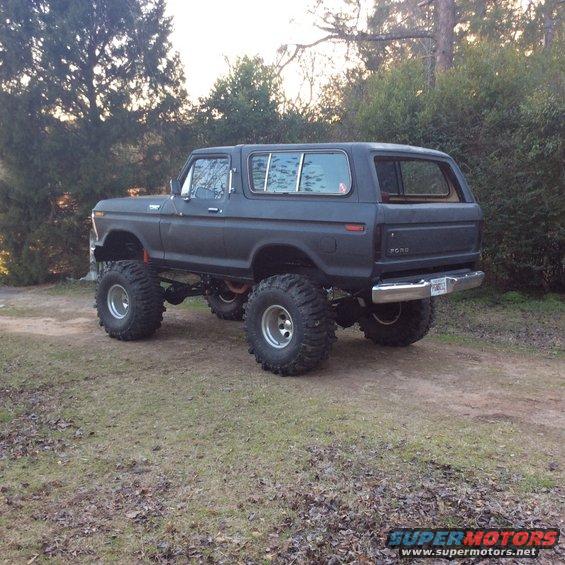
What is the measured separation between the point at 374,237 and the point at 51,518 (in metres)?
3.24

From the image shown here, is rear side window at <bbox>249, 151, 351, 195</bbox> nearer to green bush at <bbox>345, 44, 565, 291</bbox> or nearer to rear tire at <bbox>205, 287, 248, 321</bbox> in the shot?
rear tire at <bbox>205, 287, 248, 321</bbox>

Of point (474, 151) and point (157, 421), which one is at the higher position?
point (474, 151)

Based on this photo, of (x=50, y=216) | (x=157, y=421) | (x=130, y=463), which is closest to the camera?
(x=130, y=463)

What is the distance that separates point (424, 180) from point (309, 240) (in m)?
1.81

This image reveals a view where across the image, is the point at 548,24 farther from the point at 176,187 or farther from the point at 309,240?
the point at 309,240

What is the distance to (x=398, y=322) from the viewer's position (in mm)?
6941

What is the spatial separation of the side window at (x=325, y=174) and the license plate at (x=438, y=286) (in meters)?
1.18

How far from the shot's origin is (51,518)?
11.2 ft

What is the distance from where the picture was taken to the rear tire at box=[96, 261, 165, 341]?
23.7ft

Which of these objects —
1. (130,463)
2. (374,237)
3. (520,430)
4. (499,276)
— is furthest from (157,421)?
(499,276)

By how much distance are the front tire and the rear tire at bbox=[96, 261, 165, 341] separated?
5.61 feet

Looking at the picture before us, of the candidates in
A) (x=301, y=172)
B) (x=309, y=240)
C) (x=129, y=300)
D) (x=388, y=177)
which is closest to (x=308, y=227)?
(x=309, y=240)

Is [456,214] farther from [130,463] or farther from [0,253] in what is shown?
[0,253]

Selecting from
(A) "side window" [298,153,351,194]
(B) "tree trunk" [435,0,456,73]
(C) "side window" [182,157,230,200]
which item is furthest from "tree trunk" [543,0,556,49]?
(A) "side window" [298,153,351,194]
